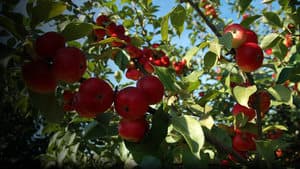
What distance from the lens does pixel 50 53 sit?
0.92m

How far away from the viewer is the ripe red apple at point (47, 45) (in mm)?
905

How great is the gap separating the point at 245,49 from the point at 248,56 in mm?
36

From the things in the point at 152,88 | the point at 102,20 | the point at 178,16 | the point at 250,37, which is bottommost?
the point at 152,88

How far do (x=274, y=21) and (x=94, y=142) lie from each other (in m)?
1.55

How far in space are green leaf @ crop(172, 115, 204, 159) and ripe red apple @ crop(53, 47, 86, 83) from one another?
0.33 metres

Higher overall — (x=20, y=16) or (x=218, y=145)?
(x=20, y=16)

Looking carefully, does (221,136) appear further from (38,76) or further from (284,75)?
(38,76)

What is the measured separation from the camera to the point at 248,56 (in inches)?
45.4

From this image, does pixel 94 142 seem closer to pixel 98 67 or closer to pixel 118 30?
pixel 98 67

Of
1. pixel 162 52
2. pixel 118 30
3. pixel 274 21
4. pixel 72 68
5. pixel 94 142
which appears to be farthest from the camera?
pixel 162 52

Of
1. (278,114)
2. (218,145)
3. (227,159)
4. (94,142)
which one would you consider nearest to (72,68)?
(218,145)

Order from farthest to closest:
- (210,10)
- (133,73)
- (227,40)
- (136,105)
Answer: (210,10), (133,73), (227,40), (136,105)

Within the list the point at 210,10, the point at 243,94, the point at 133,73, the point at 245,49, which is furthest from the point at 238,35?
the point at 210,10

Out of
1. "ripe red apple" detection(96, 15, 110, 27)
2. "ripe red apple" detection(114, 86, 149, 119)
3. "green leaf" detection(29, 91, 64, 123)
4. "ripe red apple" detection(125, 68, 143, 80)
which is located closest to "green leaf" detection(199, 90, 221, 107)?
"ripe red apple" detection(114, 86, 149, 119)
